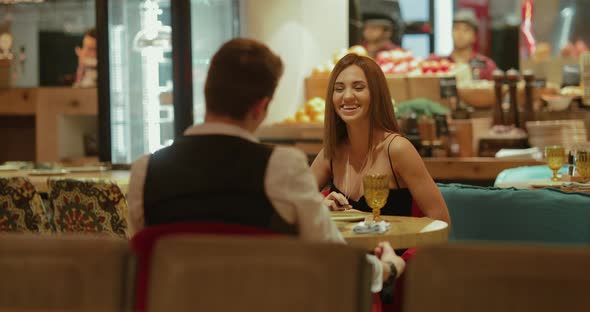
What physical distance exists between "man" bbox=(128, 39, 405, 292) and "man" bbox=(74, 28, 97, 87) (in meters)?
6.94

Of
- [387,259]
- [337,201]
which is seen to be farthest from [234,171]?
[337,201]

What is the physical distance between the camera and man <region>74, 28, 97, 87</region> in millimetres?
9141

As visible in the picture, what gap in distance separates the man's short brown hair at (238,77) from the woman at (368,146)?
137 cm

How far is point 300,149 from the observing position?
7445 mm

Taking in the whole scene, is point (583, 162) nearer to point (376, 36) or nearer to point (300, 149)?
point (300, 149)

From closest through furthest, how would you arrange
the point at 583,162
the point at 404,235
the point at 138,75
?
the point at 404,235 → the point at 583,162 → the point at 138,75

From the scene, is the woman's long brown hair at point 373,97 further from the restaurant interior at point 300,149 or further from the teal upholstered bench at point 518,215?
the teal upholstered bench at point 518,215

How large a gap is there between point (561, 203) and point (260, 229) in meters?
1.87

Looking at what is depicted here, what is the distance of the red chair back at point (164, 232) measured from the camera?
7.30 feet

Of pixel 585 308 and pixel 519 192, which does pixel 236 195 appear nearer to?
pixel 585 308

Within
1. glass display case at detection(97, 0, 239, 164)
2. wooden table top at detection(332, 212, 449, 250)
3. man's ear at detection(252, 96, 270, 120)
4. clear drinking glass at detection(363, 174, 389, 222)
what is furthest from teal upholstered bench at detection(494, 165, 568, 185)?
man's ear at detection(252, 96, 270, 120)

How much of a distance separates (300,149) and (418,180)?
370cm

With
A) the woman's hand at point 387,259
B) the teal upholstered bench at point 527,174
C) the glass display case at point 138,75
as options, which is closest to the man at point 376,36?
the glass display case at point 138,75

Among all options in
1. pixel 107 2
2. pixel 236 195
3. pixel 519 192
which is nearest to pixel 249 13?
pixel 107 2
